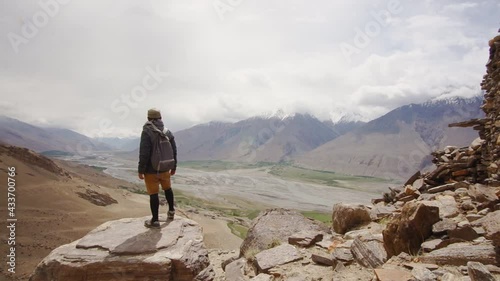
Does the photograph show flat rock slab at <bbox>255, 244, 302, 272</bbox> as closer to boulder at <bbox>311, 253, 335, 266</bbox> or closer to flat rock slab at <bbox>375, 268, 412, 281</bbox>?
boulder at <bbox>311, 253, 335, 266</bbox>

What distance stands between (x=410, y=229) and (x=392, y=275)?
1.45m

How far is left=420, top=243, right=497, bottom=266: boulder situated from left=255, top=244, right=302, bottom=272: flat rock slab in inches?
102

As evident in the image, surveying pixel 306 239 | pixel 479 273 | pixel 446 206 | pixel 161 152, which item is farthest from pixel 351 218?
pixel 161 152

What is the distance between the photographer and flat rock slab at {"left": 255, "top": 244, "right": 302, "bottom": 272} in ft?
21.7

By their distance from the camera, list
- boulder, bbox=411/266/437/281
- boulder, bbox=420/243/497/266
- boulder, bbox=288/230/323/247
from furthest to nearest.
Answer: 1. boulder, bbox=288/230/323/247
2. boulder, bbox=420/243/497/266
3. boulder, bbox=411/266/437/281

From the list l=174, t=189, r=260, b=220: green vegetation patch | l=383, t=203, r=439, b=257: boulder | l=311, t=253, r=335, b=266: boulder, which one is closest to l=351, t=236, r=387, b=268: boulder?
l=383, t=203, r=439, b=257: boulder

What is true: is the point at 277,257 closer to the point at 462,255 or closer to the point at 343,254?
the point at 343,254

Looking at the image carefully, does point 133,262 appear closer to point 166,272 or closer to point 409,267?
point 166,272

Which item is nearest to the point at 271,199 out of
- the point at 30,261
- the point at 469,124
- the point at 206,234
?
the point at 206,234

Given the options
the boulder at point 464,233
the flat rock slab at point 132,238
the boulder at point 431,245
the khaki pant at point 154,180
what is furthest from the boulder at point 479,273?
the khaki pant at point 154,180

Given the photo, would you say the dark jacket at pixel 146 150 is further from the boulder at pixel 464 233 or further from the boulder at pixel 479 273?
the boulder at pixel 479 273

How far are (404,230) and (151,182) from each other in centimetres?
628

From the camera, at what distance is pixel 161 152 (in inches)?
336

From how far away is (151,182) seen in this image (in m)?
8.65
